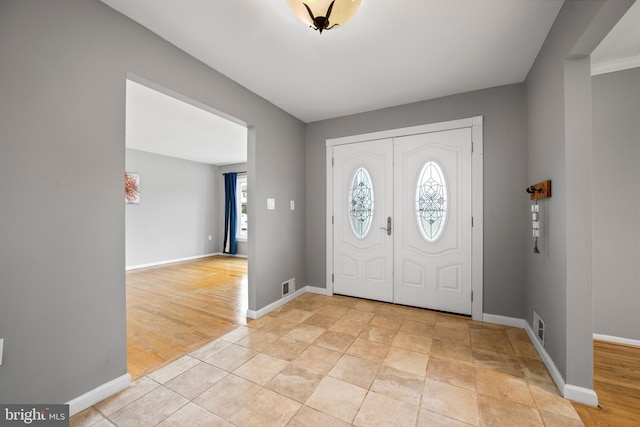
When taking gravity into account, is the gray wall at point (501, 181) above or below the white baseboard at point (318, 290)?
above

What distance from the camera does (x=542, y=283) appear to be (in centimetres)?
208

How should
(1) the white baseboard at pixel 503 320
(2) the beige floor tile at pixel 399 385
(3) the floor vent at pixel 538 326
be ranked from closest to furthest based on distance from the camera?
(2) the beige floor tile at pixel 399 385 → (3) the floor vent at pixel 538 326 → (1) the white baseboard at pixel 503 320

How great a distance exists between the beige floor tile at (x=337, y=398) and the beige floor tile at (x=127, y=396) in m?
1.12

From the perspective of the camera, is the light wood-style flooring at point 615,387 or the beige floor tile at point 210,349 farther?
the beige floor tile at point 210,349

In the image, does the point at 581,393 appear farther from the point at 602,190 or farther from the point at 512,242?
the point at 602,190

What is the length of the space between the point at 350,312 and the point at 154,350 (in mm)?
2010

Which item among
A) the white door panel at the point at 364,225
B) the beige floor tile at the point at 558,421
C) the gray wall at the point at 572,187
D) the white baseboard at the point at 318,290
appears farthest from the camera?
the white baseboard at the point at 318,290

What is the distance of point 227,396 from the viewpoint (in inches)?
65.1

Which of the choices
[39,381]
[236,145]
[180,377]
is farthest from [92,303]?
[236,145]

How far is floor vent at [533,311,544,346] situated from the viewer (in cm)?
209

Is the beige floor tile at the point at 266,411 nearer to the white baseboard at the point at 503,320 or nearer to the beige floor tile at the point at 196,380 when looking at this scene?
the beige floor tile at the point at 196,380

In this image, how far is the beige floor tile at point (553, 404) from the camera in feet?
4.90

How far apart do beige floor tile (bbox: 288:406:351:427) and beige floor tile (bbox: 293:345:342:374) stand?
15.9 inches

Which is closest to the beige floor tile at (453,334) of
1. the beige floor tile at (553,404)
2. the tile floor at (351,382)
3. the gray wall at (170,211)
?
the tile floor at (351,382)
